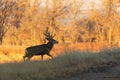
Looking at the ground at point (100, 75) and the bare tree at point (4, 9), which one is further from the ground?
the bare tree at point (4, 9)

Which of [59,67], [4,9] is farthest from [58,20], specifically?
[59,67]

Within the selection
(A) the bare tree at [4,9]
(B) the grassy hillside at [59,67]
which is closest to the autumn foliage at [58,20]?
(A) the bare tree at [4,9]

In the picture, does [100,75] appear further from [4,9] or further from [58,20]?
[58,20]

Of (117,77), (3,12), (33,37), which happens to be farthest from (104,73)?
(33,37)

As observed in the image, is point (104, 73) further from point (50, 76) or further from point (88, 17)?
point (88, 17)

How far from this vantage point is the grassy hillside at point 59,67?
1297cm

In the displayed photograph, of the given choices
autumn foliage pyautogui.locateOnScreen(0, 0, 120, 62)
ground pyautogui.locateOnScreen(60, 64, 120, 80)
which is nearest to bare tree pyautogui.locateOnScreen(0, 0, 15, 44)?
autumn foliage pyautogui.locateOnScreen(0, 0, 120, 62)

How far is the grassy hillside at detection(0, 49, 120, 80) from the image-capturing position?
13.0 meters

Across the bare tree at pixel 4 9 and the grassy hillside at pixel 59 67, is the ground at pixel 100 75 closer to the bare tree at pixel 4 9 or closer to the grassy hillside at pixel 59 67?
the grassy hillside at pixel 59 67

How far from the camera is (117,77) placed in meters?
12.1

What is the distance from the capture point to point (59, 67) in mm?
14352

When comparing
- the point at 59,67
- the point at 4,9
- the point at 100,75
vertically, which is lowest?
the point at 100,75

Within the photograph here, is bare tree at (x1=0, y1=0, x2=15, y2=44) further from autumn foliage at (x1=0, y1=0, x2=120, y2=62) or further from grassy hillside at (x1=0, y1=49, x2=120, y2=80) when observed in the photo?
grassy hillside at (x1=0, y1=49, x2=120, y2=80)

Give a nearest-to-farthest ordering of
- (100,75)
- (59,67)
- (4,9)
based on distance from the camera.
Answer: (100,75) → (59,67) → (4,9)
